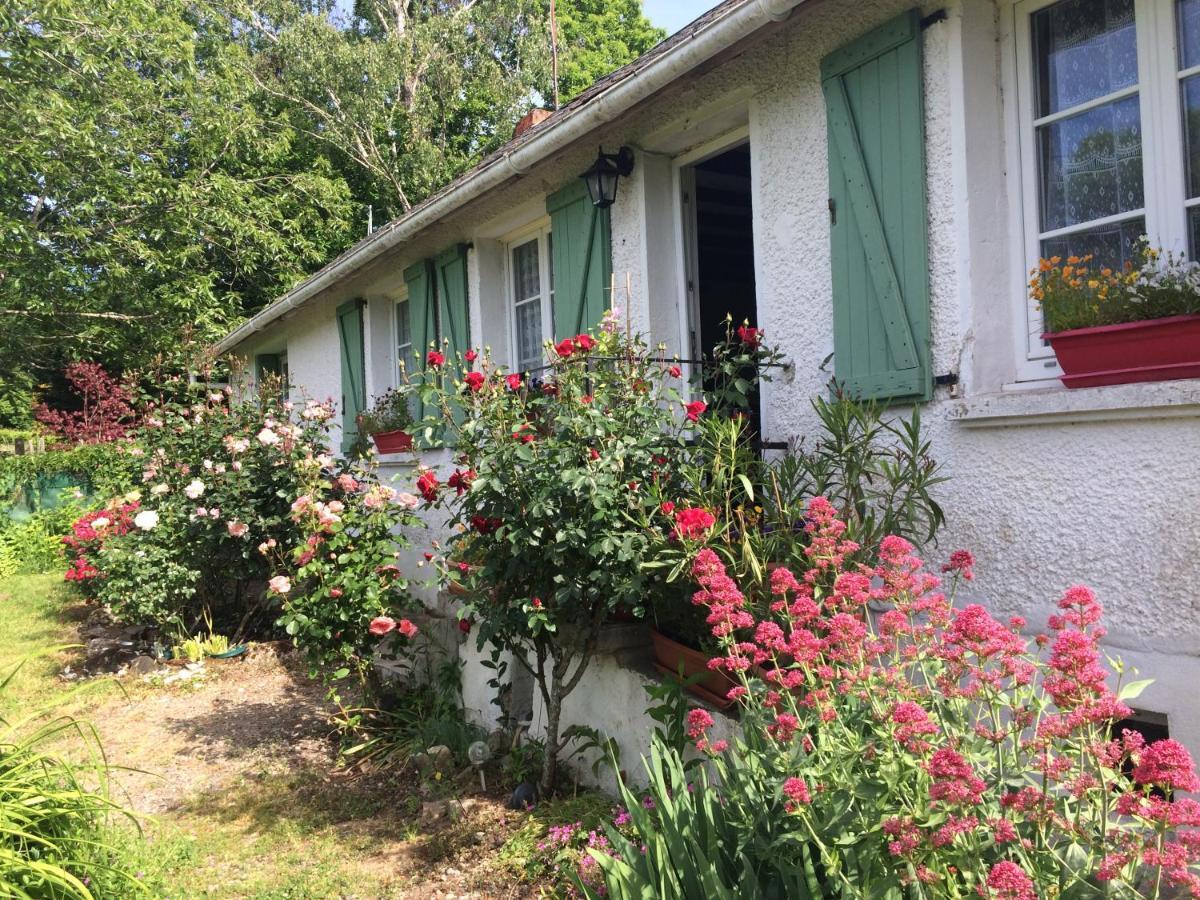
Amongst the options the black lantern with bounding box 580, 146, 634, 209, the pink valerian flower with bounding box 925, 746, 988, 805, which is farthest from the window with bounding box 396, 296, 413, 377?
the pink valerian flower with bounding box 925, 746, 988, 805

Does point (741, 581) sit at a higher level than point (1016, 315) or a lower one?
lower

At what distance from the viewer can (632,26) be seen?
25.9 m

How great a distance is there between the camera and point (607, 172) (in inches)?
195

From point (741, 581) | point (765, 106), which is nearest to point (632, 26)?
point (765, 106)

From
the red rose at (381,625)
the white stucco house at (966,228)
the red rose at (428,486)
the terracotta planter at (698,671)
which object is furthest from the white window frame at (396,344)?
the terracotta planter at (698,671)

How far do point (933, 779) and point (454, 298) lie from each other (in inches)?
239

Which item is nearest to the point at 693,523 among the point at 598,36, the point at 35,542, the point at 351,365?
the point at 351,365

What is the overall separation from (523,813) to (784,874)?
5.90ft

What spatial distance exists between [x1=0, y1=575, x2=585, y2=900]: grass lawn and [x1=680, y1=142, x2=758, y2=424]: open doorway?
2.86m

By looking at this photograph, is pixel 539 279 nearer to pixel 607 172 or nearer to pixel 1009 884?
pixel 607 172

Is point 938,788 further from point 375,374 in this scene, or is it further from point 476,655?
point 375,374

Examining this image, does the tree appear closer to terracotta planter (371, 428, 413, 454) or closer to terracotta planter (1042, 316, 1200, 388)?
terracotta planter (371, 428, 413, 454)

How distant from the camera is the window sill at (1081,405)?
2.48 meters

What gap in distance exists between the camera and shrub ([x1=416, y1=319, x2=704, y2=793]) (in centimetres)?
317
